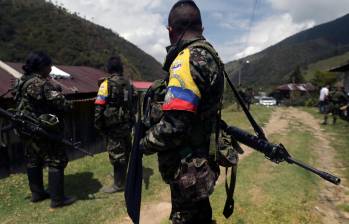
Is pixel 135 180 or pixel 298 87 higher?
pixel 135 180

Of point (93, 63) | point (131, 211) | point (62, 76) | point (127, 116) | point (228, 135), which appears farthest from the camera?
point (93, 63)

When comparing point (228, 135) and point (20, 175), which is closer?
point (228, 135)

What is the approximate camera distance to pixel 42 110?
5.67 m

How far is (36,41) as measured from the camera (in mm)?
50625

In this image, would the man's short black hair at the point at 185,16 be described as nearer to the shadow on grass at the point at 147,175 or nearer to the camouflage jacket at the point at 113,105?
the camouflage jacket at the point at 113,105

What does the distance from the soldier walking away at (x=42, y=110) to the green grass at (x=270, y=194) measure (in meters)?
2.49

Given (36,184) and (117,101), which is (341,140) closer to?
(117,101)

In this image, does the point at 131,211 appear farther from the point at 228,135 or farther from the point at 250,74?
the point at 250,74

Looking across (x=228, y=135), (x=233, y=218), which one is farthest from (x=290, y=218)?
(x=228, y=135)

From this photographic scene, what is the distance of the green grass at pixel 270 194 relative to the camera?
5180 mm

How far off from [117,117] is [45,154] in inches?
51.9

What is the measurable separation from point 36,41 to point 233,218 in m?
50.8

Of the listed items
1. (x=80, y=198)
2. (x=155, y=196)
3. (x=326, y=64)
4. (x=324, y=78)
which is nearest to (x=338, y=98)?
(x=155, y=196)

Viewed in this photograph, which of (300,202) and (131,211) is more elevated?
(131,211)
